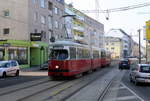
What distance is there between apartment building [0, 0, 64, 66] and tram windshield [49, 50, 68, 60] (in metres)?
19.6

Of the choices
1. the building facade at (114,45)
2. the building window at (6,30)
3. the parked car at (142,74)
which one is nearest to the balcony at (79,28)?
the building window at (6,30)

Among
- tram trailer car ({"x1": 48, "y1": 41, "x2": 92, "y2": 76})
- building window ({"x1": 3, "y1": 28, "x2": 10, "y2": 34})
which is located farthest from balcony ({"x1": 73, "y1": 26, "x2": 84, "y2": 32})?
tram trailer car ({"x1": 48, "y1": 41, "x2": 92, "y2": 76})

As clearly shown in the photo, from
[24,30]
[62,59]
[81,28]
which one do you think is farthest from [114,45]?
[62,59]

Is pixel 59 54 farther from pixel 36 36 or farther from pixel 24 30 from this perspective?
pixel 24 30

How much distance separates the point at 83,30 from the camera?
9525 cm

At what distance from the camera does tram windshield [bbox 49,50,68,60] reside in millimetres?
24375

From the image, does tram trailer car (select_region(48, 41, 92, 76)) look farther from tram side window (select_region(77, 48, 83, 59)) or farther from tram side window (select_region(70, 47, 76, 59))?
tram side window (select_region(77, 48, 83, 59))

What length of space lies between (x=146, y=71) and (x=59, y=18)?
47.4 metres

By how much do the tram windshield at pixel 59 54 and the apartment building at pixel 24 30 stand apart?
19.6m

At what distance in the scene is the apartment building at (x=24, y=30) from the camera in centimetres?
4551

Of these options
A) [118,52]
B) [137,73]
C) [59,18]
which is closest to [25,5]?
[59,18]

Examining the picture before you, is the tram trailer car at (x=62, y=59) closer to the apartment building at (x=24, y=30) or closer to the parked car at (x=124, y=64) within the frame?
the apartment building at (x=24, y=30)

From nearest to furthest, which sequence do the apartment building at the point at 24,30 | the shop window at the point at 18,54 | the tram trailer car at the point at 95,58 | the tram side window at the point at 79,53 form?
the tram side window at the point at 79,53, the tram trailer car at the point at 95,58, the shop window at the point at 18,54, the apartment building at the point at 24,30

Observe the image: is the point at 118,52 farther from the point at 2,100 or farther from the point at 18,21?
the point at 2,100
